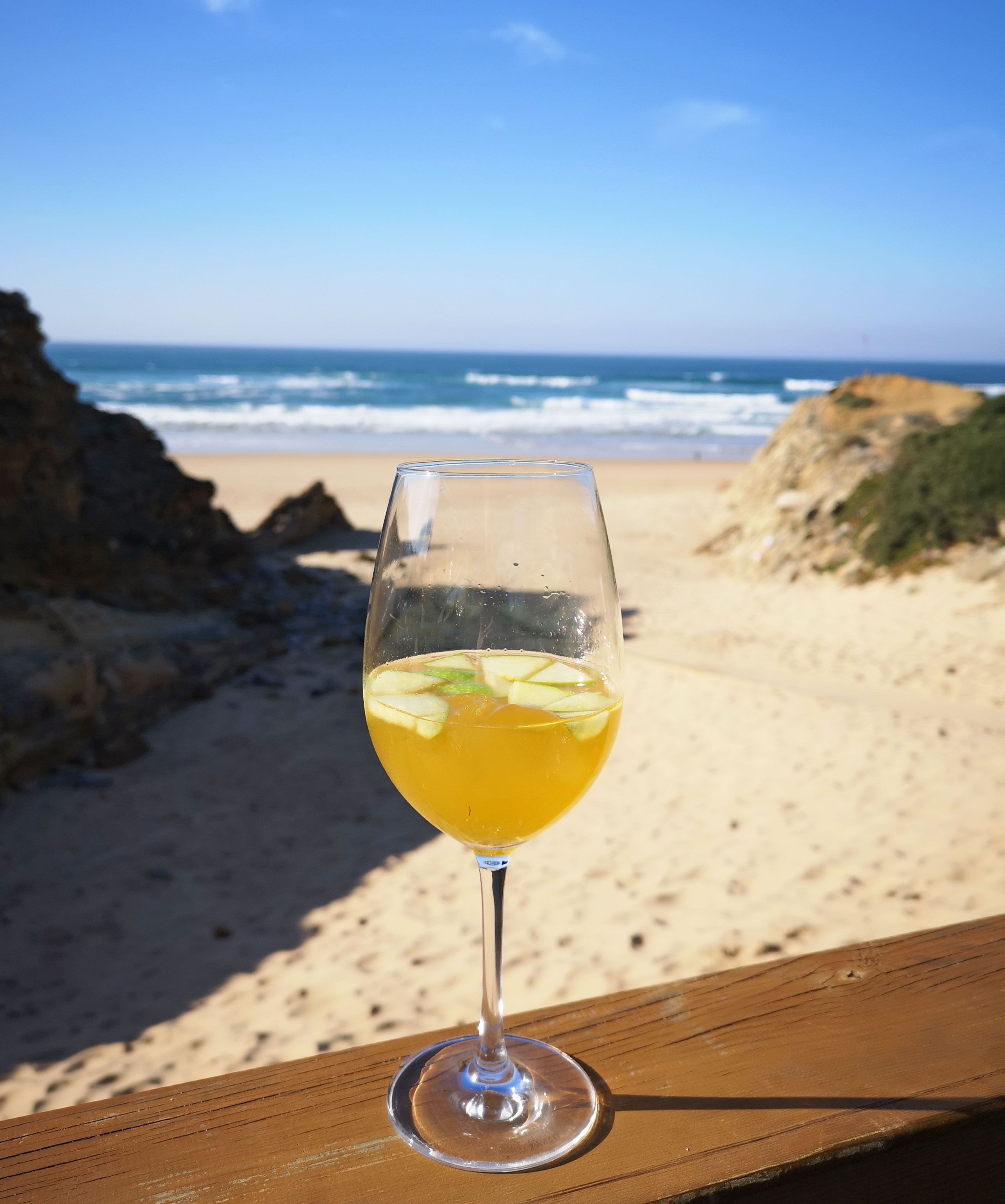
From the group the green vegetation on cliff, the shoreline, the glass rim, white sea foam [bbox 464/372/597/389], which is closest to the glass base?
the glass rim

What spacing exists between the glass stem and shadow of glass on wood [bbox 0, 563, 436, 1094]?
2.54 m

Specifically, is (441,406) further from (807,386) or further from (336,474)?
(807,386)

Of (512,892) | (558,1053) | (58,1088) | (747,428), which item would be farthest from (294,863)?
(747,428)

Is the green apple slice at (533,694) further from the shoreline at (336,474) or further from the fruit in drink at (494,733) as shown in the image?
the shoreline at (336,474)

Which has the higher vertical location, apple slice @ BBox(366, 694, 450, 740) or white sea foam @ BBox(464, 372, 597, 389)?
white sea foam @ BBox(464, 372, 597, 389)

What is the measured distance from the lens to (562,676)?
0.98m

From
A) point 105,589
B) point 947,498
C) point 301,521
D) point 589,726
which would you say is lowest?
point 301,521

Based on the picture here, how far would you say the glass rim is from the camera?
36.7 inches

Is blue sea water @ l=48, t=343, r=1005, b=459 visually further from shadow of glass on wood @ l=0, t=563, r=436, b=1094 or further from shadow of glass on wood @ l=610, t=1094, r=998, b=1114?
shadow of glass on wood @ l=610, t=1094, r=998, b=1114

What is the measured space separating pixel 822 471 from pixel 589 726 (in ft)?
41.9

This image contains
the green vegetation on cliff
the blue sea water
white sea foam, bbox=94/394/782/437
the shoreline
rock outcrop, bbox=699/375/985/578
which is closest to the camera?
the green vegetation on cliff

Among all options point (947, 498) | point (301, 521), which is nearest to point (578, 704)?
point (947, 498)

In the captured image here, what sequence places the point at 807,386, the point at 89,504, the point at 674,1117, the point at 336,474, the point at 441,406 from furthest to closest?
1. the point at 807,386
2. the point at 441,406
3. the point at 336,474
4. the point at 89,504
5. the point at 674,1117

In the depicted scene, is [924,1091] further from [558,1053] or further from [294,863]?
[294,863]
